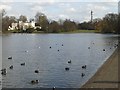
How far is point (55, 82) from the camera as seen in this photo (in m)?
24.2

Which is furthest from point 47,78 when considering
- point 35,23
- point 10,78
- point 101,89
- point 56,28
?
point 35,23

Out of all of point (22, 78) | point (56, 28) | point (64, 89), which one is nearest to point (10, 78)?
point (22, 78)

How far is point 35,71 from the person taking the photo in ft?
93.5

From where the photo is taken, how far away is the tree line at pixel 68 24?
453ft

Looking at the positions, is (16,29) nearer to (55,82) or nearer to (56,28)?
(56,28)

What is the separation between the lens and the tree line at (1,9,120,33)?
138m

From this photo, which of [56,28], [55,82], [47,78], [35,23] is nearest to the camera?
[55,82]

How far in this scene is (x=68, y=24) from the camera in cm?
15750

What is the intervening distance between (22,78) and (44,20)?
136 metres

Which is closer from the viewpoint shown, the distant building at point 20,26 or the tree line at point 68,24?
the tree line at point 68,24

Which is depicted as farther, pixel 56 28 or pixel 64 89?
pixel 56 28

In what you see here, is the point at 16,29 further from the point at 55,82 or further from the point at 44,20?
the point at 55,82

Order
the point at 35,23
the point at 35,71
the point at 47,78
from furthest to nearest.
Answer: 1. the point at 35,23
2. the point at 35,71
3. the point at 47,78

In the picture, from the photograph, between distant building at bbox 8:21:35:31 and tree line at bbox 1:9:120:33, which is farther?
distant building at bbox 8:21:35:31
